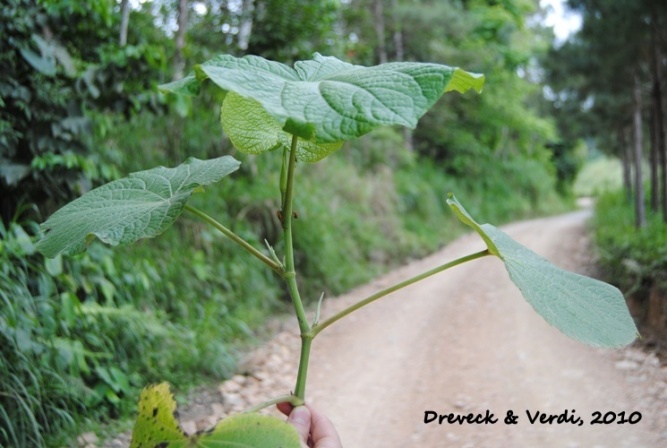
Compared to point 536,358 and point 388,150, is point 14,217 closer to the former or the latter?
point 536,358

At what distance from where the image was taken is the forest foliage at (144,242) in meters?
2.84

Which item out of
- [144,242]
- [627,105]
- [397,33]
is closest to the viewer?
[144,242]

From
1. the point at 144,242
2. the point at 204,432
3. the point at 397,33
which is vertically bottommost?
the point at 144,242

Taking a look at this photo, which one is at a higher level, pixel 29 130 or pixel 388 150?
pixel 29 130

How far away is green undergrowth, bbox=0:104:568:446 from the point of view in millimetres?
2697

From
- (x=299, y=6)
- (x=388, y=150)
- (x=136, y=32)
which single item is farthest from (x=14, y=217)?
(x=388, y=150)

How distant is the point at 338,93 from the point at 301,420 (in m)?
0.47

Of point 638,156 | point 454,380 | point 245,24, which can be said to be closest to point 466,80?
point 454,380

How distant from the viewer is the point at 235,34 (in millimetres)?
6309

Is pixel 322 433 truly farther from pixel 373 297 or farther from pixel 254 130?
pixel 254 130

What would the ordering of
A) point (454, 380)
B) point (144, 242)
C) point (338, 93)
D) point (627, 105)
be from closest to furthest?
point (338, 93), point (454, 380), point (144, 242), point (627, 105)

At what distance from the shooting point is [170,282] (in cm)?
427

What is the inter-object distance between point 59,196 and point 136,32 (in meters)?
1.80

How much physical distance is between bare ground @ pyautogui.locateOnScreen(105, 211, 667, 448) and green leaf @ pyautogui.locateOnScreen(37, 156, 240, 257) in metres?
2.19
